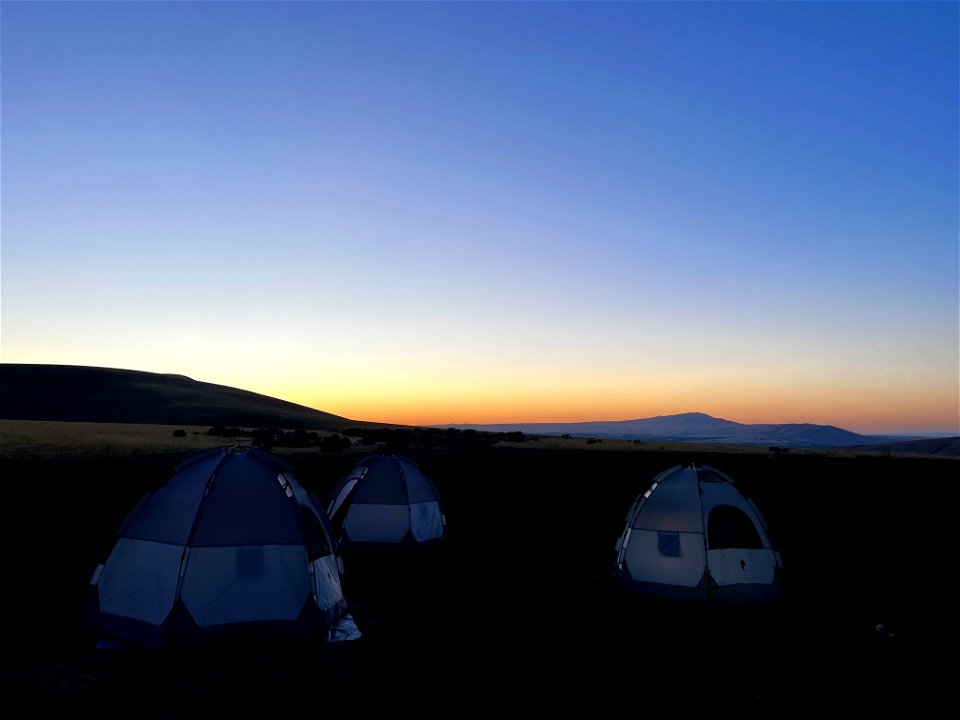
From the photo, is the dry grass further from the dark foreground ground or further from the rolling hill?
the rolling hill

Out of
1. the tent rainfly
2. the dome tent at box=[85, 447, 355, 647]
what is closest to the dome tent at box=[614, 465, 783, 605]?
the dome tent at box=[85, 447, 355, 647]

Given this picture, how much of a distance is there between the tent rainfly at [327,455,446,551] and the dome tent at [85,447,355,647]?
6699mm

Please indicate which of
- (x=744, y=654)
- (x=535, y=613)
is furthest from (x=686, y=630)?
(x=535, y=613)

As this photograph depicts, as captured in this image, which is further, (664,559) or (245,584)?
(664,559)

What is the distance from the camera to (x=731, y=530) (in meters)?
12.1

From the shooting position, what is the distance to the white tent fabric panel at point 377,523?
1691cm

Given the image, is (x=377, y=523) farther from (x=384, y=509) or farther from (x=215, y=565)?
(x=215, y=565)

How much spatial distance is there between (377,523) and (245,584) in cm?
781

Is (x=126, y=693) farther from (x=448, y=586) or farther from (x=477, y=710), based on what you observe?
(x=448, y=586)

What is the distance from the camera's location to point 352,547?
667 inches

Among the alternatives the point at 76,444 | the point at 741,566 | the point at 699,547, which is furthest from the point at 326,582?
the point at 76,444

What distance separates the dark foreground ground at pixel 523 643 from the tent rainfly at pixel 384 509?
3.48ft

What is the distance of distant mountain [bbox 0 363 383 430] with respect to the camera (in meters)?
106

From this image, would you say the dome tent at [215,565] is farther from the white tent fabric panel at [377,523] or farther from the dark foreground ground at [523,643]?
the white tent fabric panel at [377,523]
